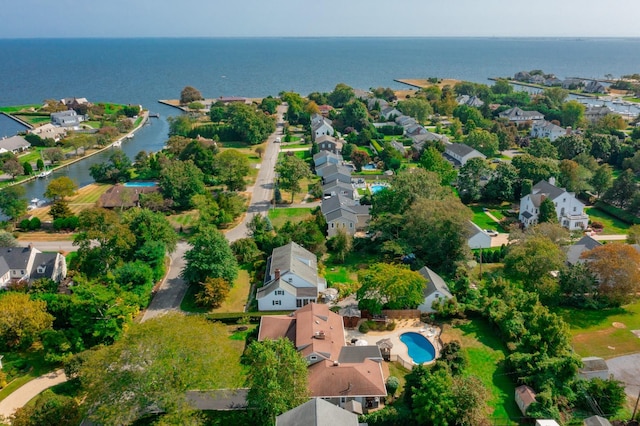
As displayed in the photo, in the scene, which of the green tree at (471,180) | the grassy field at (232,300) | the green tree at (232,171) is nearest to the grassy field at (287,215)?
the green tree at (232,171)

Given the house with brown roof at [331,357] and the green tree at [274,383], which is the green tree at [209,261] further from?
the green tree at [274,383]

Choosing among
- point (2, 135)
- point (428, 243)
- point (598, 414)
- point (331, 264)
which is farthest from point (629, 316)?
point (2, 135)

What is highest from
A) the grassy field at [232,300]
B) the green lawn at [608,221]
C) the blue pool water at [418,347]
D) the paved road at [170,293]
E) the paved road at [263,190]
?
the paved road at [263,190]

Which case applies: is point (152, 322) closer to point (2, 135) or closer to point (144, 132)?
point (144, 132)

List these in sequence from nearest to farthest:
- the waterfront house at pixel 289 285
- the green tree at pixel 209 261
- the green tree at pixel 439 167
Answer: the waterfront house at pixel 289 285 → the green tree at pixel 209 261 → the green tree at pixel 439 167

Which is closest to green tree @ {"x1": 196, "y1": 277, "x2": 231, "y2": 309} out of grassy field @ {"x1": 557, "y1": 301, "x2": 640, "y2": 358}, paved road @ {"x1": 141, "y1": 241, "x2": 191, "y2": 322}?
paved road @ {"x1": 141, "y1": 241, "x2": 191, "y2": 322}

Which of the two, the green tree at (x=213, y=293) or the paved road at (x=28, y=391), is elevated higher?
the green tree at (x=213, y=293)
